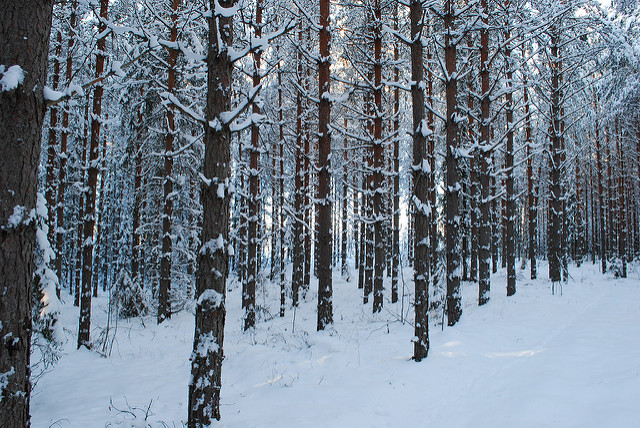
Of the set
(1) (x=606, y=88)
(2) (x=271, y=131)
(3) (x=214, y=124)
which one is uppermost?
(1) (x=606, y=88)

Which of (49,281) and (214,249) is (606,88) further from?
(49,281)

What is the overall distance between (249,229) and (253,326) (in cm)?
317

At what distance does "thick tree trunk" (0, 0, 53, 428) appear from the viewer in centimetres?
239

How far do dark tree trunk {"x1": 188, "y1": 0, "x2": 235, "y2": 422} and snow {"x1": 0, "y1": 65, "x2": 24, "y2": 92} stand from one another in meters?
2.09

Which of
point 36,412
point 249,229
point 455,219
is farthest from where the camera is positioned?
point 249,229

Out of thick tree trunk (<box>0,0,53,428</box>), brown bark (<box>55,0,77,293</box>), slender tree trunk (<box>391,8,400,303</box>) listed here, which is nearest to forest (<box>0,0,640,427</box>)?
thick tree trunk (<box>0,0,53,428</box>)

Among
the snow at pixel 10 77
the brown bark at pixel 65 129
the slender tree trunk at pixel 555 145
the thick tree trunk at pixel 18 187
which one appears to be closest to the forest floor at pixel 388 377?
the thick tree trunk at pixel 18 187

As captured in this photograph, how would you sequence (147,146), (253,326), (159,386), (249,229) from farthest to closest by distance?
(147,146) → (249,229) → (253,326) → (159,386)

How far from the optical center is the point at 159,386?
648 cm

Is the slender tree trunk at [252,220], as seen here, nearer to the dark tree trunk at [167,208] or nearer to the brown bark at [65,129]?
the dark tree trunk at [167,208]

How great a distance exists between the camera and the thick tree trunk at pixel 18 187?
2387mm

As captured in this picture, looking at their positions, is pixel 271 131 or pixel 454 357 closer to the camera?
pixel 454 357

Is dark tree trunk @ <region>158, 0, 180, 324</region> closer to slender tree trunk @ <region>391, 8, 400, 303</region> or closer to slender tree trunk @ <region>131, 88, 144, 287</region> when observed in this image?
slender tree trunk @ <region>131, 88, 144, 287</region>

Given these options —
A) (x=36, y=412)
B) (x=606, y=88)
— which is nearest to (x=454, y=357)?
(x=36, y=412)
